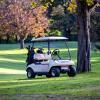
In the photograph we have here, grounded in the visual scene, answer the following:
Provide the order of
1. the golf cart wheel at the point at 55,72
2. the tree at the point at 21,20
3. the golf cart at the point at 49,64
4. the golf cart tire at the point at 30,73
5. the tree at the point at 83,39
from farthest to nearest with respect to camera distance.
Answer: the tree at the point at 21,20 → the tree at the point at 83,39 → the golf cart tire at the point at 30,73 → the golf cart at the point at 49,64 → the golf cart wheel at the point at 55,72

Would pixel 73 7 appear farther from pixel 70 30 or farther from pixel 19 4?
pixel 70 30

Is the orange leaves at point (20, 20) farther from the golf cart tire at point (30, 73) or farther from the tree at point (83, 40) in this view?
the golf cart tire at point (30, 73)

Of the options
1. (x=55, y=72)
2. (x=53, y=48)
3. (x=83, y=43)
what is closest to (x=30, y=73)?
(x=55, y=72)

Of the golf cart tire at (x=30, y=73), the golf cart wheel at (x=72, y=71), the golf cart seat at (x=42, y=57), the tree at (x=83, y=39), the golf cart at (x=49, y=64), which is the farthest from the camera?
the tree at (x=83, y=39)

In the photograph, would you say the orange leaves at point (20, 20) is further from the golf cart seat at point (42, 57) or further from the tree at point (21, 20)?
the golf cart seat at point (42, 57)

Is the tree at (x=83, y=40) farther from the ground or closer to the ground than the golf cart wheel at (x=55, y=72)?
farther from the ground

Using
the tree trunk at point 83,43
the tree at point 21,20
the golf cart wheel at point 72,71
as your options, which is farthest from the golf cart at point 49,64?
the tree at point 21,20

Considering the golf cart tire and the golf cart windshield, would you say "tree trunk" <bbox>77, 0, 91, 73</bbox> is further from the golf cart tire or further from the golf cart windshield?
the golf cart tire

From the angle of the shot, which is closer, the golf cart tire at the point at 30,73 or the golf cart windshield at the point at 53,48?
the golf cart windshield at the point at 53,48

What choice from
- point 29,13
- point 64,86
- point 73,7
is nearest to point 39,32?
point 29,13

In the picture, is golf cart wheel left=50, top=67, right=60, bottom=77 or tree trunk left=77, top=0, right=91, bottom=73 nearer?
golf cart wheel left=50, top=67, right=60, bottom=77

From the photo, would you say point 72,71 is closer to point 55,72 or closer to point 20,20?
point 55,72

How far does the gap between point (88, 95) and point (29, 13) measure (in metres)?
56.7

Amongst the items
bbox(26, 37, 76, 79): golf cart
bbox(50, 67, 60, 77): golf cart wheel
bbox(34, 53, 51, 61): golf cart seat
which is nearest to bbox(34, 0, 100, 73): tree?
bbox(26, 37, 76, 79): golf cart
